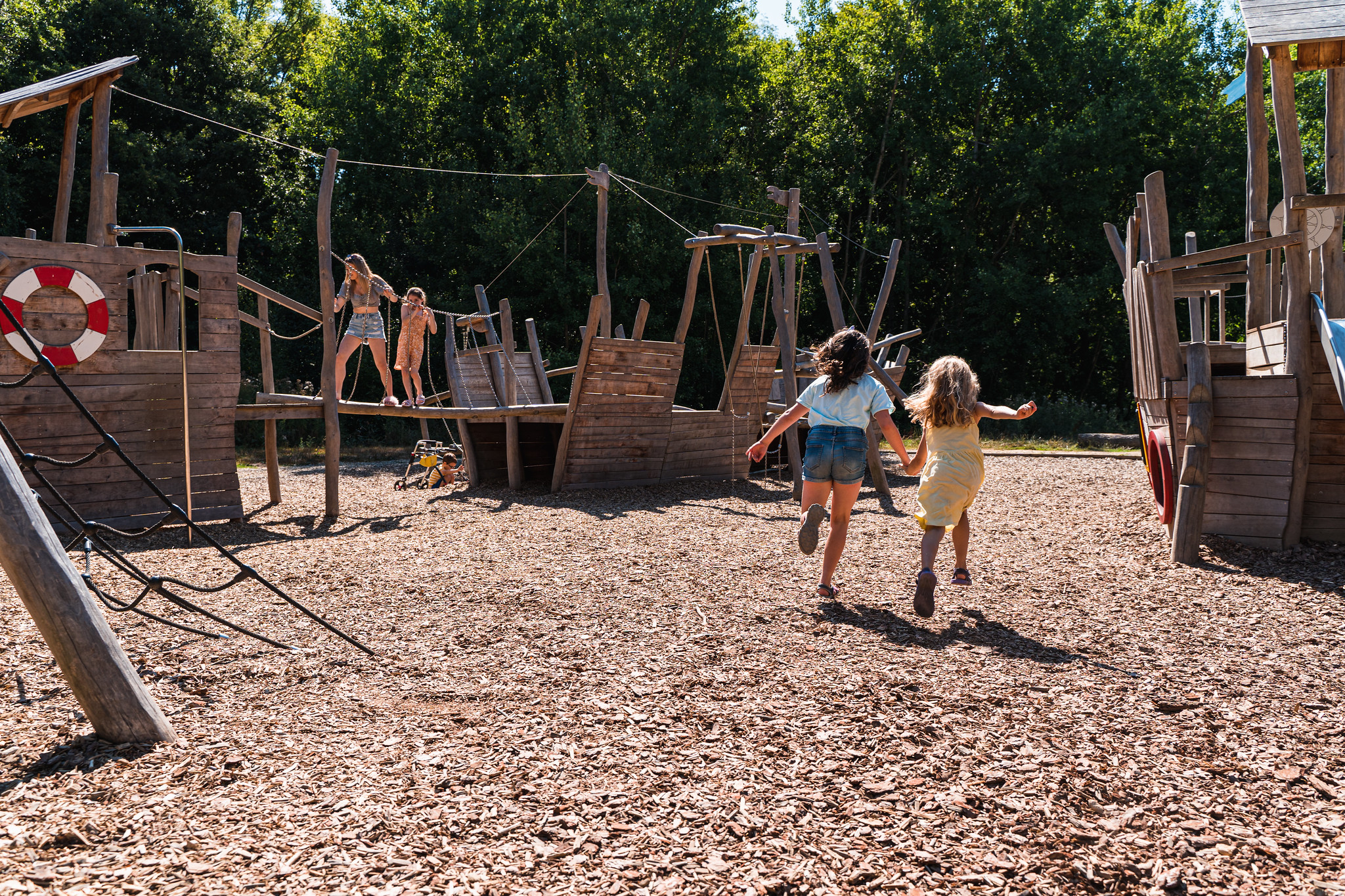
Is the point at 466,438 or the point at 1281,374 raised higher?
the point at 1281,374

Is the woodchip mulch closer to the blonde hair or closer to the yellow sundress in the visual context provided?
the yellow sundress

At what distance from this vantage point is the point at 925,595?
5.00 meters

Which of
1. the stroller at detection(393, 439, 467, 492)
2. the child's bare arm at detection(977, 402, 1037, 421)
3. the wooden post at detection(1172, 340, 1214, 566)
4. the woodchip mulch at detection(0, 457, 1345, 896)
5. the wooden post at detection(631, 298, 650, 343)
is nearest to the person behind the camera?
the woodchip mulch at detection(0, 457, 1345, 896)

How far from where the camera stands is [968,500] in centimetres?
523

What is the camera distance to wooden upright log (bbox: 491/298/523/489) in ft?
37.6

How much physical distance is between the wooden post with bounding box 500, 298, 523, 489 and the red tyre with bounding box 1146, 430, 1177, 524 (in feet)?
22.6

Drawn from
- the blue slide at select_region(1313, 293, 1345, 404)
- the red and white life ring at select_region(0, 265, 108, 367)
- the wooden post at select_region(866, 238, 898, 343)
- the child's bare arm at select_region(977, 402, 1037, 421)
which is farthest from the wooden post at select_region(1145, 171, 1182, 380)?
the red and white life ring at select_region(0, 265, 108, 367)

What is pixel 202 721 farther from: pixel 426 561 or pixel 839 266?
pixel 839 266

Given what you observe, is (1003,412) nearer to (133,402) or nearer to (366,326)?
(133,402)

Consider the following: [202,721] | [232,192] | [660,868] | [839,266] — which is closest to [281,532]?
[202,721]

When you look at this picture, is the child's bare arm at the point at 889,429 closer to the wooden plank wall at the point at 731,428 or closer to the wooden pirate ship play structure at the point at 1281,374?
the wooden pirate ship play structure at the point at 1281,374

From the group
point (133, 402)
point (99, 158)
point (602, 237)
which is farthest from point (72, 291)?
point (602, 237)

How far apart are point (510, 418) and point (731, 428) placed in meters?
2.92

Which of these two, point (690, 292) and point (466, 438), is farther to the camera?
point (466, 438)
